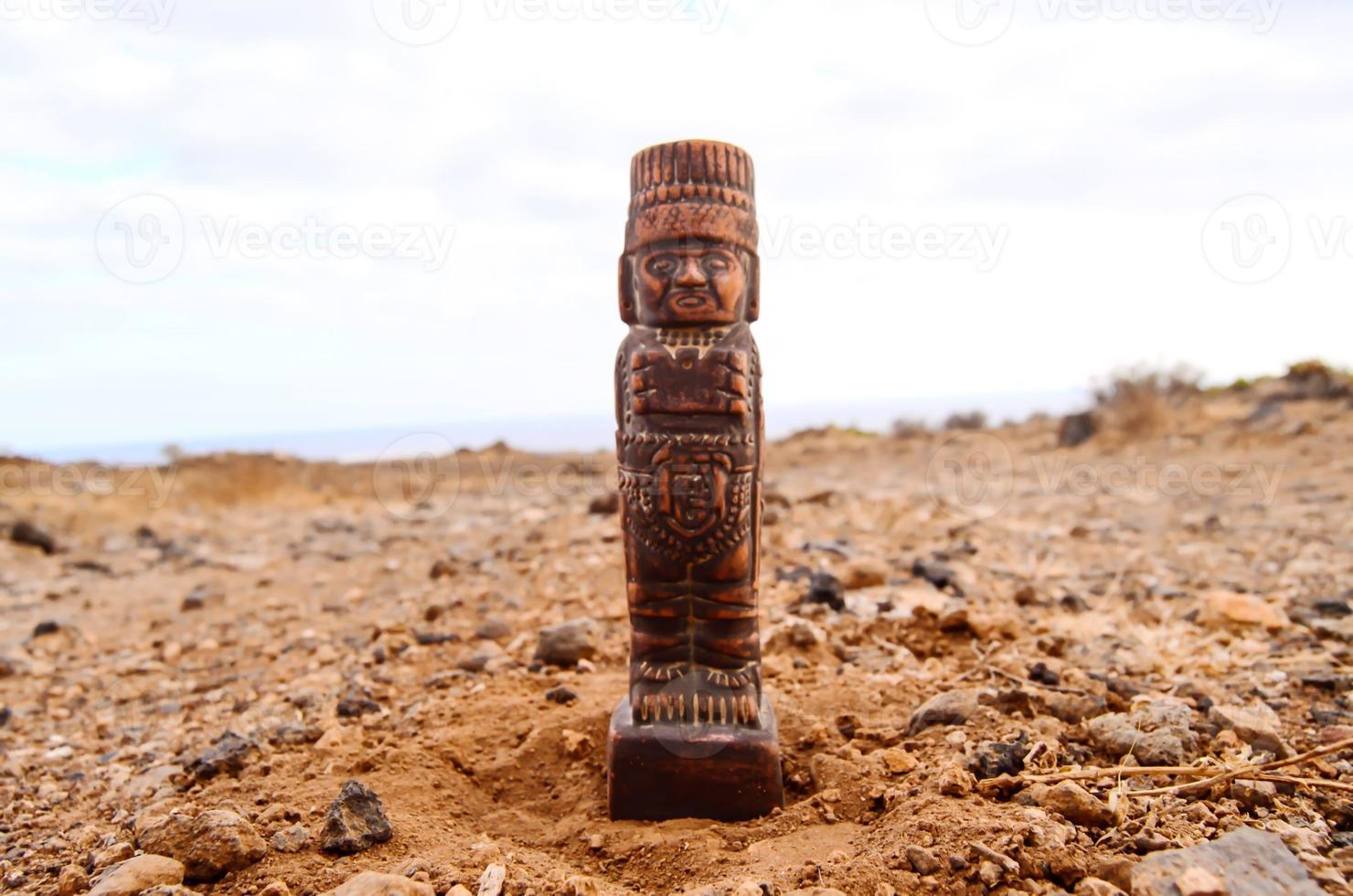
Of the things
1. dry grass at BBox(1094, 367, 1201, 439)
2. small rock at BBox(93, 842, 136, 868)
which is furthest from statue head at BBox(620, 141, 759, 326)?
dry grass at BBox(1094, 367, 1201, 439)

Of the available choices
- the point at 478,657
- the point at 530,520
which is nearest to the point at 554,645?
the point at 478,657

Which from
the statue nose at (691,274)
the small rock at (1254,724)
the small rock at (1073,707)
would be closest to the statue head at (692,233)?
the statue nose at (691,274)

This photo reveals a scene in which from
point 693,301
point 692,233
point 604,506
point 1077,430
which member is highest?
point 692,233

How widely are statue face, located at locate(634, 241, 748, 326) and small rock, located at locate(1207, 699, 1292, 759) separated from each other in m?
2.50

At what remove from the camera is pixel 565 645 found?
4.88 m

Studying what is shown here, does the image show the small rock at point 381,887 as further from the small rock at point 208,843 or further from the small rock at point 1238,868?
the small rock at point 1238,868

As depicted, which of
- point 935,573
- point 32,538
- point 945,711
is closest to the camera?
point 945,711

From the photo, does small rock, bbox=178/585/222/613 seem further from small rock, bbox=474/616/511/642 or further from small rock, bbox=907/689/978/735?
small rock, bbox=907/689/978/735

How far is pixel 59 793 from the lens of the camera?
148 inches

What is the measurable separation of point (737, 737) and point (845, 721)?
0.70 m

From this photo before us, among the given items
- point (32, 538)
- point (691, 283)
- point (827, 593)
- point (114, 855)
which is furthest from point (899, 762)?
point (32, 538)

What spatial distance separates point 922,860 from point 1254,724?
173 centimetres

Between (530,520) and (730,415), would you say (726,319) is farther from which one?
(530,520)

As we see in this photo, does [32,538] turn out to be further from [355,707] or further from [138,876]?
[138,876]
